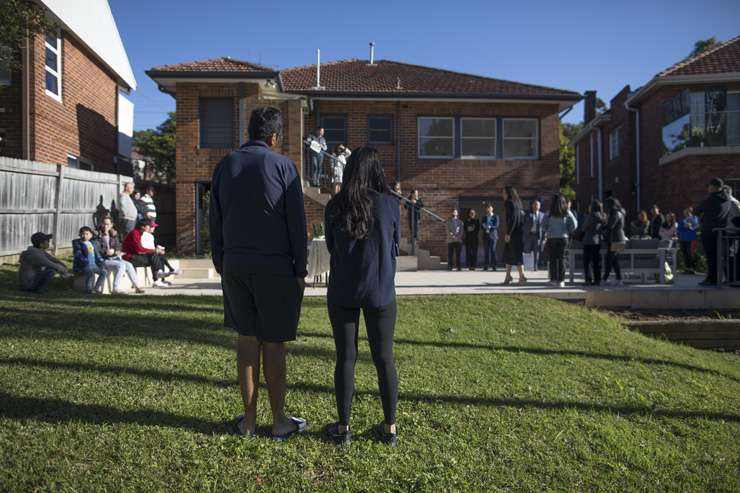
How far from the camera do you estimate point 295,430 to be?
381cm

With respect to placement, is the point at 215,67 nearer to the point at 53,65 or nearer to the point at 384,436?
the point at 53,65

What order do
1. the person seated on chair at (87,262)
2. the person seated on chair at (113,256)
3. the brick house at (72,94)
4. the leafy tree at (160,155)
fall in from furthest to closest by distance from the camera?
the leafy tree at (160,155)
the brick house at (72,94)
the person seated on chair at (113,256)
the person seated on chair at (87,262)

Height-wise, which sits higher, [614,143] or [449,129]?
[614,143]

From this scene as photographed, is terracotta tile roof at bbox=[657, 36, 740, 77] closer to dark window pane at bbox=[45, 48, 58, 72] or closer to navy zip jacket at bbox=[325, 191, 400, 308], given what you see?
dark window pane at bbox=[45, 48, 58, 72]

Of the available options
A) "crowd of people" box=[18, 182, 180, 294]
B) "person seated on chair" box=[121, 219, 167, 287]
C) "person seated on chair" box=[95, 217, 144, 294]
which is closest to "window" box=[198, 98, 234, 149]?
"crowd of people" box=[18, 182, 180, 294]

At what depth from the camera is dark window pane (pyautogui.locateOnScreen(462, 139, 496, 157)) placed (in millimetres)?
20469

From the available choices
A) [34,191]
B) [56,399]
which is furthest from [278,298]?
[34,191]

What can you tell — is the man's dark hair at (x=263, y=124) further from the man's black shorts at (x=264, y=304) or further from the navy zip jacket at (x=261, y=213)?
the man's black shorts at (x=264, y=304)

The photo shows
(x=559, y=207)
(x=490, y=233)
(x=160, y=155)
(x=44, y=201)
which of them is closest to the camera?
(x=559, y=207)

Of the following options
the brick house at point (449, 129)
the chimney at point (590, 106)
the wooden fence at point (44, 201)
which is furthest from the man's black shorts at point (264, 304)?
the chimney at point (590, 106)

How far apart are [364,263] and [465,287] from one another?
7730mm

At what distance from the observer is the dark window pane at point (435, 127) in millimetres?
20391

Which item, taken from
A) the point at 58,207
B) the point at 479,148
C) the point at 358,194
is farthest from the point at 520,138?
the point at 358,194

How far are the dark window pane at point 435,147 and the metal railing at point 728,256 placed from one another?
11.0m
